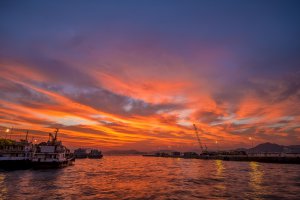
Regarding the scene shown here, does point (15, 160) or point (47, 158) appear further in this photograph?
point (47, 158)

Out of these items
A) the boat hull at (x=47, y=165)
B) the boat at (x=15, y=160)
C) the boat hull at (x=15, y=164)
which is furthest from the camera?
the boat hull at (x=47, y=165)

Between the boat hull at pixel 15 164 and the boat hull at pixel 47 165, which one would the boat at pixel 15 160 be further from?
the boat hull at pixel 47 165

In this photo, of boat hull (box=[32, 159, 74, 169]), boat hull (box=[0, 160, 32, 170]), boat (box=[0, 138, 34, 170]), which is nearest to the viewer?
boat hull (box=[0, 160, 32, 170])

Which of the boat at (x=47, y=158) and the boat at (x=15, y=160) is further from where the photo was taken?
the boat at (x=47, y=158)

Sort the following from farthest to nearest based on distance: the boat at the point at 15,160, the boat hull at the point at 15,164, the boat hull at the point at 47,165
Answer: the boat hull at the point at 47,165 < the boat at the point at 15,160 < the boat hull at the point at 15,164

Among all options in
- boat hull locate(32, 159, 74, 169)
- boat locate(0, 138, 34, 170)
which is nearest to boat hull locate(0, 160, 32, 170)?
boat locate(0, 138, 34, 170)

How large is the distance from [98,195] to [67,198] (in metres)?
5.20

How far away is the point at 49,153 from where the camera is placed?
317 ft

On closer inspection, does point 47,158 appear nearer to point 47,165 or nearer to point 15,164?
point 47,165

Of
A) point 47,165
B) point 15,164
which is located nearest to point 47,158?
point 47,165

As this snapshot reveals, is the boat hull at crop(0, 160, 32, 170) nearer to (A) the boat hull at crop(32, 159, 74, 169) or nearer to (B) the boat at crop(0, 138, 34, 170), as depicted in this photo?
(B) the boat at crop(0, 138, 34, 170)

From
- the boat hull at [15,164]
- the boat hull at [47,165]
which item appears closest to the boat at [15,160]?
the boat hull at [15,164]

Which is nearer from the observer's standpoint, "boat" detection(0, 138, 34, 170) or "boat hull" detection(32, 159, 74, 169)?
"boat" detection(0, 138, 34, 170)

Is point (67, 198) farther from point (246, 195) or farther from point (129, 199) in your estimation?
point (246, 195)
